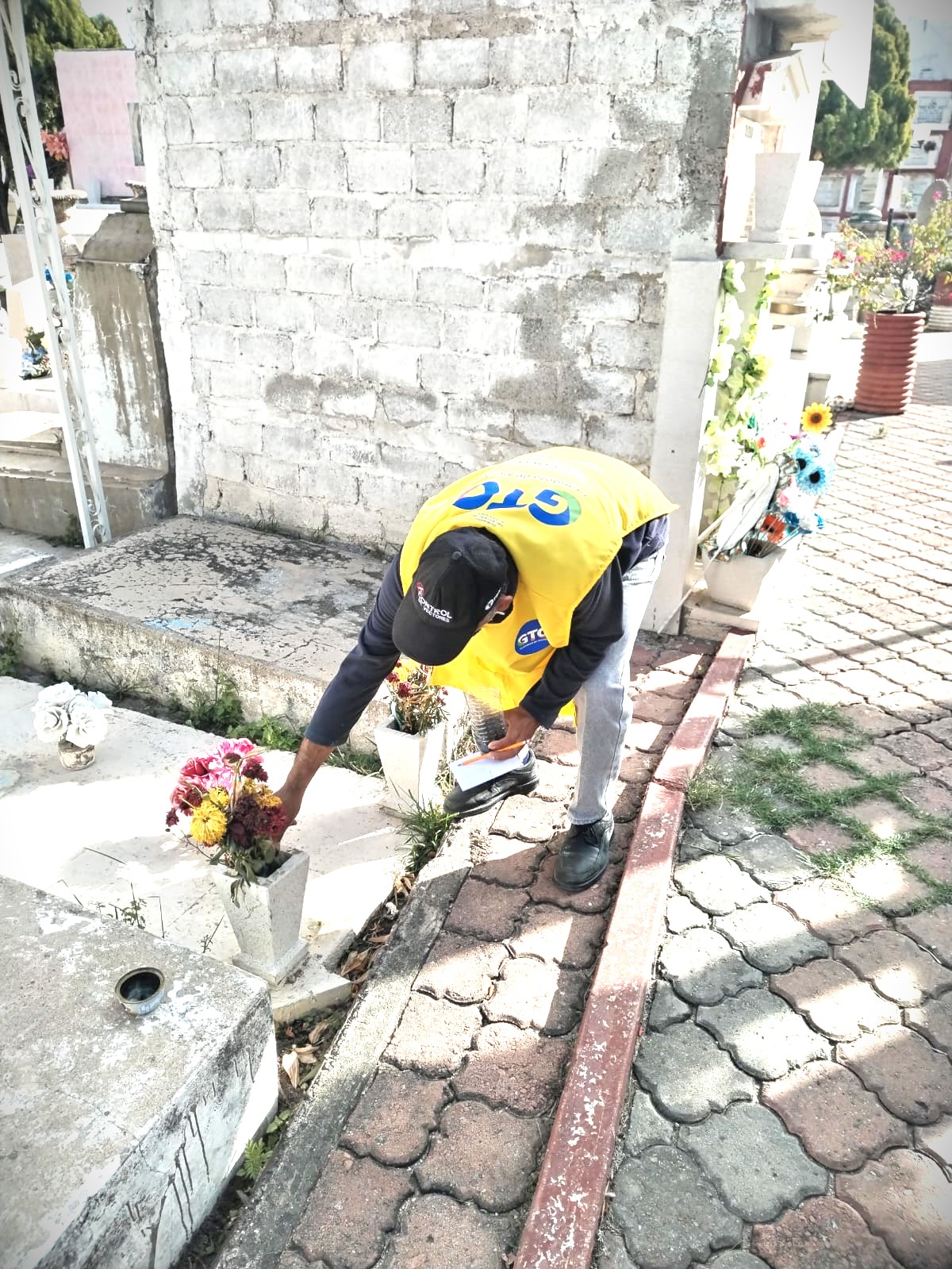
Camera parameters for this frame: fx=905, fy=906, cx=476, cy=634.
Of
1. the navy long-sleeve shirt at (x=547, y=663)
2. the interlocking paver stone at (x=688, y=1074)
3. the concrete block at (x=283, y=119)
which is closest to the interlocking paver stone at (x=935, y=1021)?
the interlocking paver stone at (x=688, y=1074)

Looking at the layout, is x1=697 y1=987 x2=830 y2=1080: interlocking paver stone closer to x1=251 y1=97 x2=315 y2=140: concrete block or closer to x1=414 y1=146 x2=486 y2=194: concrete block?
x1=414 y1=146 x2=486 y2=194: concrete block

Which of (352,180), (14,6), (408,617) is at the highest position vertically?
(14,6)

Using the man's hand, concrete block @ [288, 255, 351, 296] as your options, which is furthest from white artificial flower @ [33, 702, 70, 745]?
concrete block @ [288, 255, 351, 296]

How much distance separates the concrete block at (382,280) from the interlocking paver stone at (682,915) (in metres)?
→ 3.18

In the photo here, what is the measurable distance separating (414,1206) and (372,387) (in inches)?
151

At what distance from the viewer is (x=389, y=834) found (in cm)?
351

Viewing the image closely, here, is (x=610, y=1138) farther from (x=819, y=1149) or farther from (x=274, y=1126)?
(x=274, y=1126)

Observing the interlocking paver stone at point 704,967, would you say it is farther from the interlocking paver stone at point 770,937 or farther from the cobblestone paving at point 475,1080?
the cobblestone paving at point 475,1080

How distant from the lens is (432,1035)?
255cm

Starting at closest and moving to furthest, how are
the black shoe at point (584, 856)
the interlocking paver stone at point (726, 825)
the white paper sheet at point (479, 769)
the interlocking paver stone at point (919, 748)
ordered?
the black shoe at point (584, 856)
the white paper sheet at point (479, 769)
the interlocking paver stone at point (726, 825)
the interlocking paver stone at point (919, 748)

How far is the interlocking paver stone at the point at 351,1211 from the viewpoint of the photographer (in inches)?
80.2

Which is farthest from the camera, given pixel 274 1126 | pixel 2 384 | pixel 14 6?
pixel 2 384

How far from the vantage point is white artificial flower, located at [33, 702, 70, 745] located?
3.83m

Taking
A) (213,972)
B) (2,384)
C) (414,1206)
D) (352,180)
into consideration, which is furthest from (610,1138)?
(2,384)
